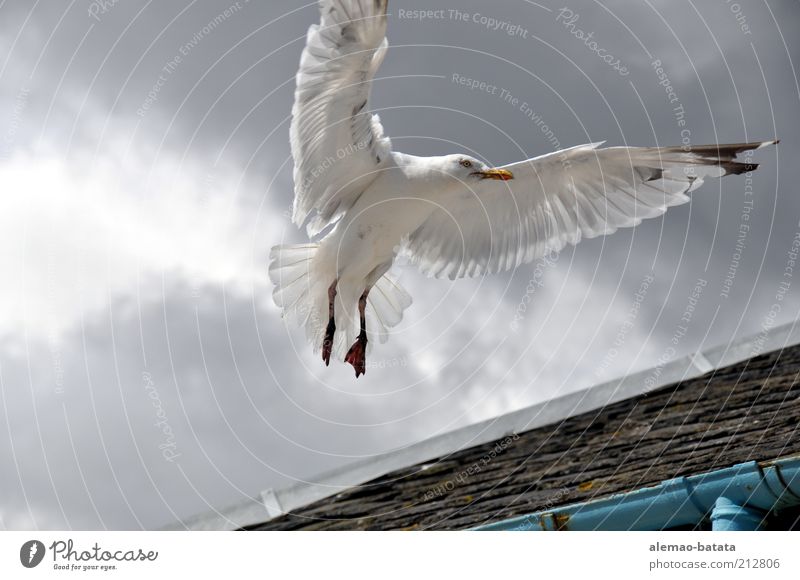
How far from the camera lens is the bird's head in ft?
11.9

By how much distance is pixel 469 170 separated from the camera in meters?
3.67

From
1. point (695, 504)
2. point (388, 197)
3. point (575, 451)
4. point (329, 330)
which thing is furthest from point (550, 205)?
point (695, 504)

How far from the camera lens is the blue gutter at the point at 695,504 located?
2.78 metres

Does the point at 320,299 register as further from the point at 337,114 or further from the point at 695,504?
the point at 695,504

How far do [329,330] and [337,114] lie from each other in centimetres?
85

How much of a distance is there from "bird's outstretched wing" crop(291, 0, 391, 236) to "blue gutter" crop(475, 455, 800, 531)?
142 centimetres

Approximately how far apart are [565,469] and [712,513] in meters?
1.16

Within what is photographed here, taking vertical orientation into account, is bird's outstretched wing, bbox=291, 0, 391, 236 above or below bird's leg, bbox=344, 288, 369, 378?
above

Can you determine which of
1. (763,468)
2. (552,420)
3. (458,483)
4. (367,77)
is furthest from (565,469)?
(367,77)

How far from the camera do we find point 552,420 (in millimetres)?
4945

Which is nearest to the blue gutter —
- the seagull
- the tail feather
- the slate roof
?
the slate roof

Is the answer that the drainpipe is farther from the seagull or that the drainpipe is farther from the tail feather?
the tail feather

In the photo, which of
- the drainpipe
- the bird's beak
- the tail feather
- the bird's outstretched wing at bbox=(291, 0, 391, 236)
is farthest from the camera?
the tail feather
